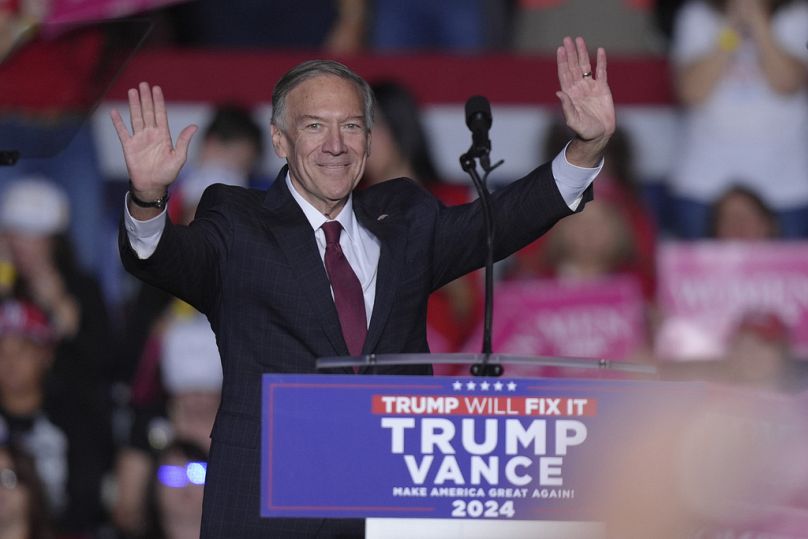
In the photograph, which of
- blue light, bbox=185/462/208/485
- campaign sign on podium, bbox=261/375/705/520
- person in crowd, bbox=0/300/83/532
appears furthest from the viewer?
person in crowd, bbox=0/300/83/532

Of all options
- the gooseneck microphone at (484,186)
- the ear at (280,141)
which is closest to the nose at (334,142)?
the ear at (280,141)

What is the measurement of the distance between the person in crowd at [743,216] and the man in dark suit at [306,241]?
→ 2698mm

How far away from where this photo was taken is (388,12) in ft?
19.1

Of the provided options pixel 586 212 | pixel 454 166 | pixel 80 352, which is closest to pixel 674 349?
pixel 586 212

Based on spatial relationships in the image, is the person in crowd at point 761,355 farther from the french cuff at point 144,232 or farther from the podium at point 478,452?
the french cuff at point 144,232

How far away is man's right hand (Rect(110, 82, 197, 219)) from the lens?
249cm

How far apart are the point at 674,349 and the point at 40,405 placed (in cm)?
230

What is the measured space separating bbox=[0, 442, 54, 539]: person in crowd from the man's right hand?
2827mm

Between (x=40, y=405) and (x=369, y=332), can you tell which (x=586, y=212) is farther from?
(x=369, y=332)

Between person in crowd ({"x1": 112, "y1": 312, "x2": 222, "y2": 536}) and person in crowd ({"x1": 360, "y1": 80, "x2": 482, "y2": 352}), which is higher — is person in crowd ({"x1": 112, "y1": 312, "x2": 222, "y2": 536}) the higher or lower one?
the lower one

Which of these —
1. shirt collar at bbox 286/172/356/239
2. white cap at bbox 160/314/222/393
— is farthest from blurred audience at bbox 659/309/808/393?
shirt collar at bbox 286/172/356/239

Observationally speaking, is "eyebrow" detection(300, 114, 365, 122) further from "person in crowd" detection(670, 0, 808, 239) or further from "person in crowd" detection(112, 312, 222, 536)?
"person in crowd" detection(670, 0, 808, 239)

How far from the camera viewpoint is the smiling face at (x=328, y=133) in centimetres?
272

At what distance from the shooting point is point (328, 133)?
2727 millimetres
